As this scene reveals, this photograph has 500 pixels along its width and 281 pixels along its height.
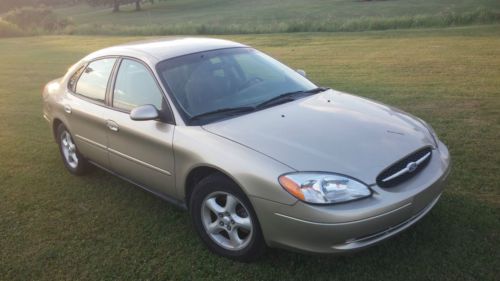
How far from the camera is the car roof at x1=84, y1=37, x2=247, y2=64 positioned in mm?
4262

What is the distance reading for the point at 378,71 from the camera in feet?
33.6

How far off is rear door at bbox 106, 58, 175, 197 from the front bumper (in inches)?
42.1

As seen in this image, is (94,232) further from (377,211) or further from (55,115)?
(377,211)

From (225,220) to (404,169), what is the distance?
4.47 feet

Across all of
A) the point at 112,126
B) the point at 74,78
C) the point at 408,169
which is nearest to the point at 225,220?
the point at 408,169

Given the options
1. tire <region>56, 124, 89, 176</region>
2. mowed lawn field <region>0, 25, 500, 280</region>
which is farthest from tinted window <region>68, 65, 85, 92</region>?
mowed lawn field <region>0, 25, 500, 280</region>

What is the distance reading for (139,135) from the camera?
13.2 feet

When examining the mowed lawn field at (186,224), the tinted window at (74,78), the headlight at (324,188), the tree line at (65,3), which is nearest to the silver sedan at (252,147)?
the headlight at (324,188)

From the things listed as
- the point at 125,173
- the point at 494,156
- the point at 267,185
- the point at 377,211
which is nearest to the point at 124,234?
the point at 125,173

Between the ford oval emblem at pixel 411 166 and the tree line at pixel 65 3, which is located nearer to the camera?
the ford oval emblem at pixel 411 166

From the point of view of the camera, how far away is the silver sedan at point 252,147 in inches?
118

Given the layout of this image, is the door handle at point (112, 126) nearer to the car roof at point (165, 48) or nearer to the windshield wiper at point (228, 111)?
the car roof at point (165, 48)

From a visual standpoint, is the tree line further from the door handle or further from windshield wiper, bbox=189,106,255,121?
windshield wiper, bbox=189,106,255,121

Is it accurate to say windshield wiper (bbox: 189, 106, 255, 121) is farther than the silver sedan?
Yes
